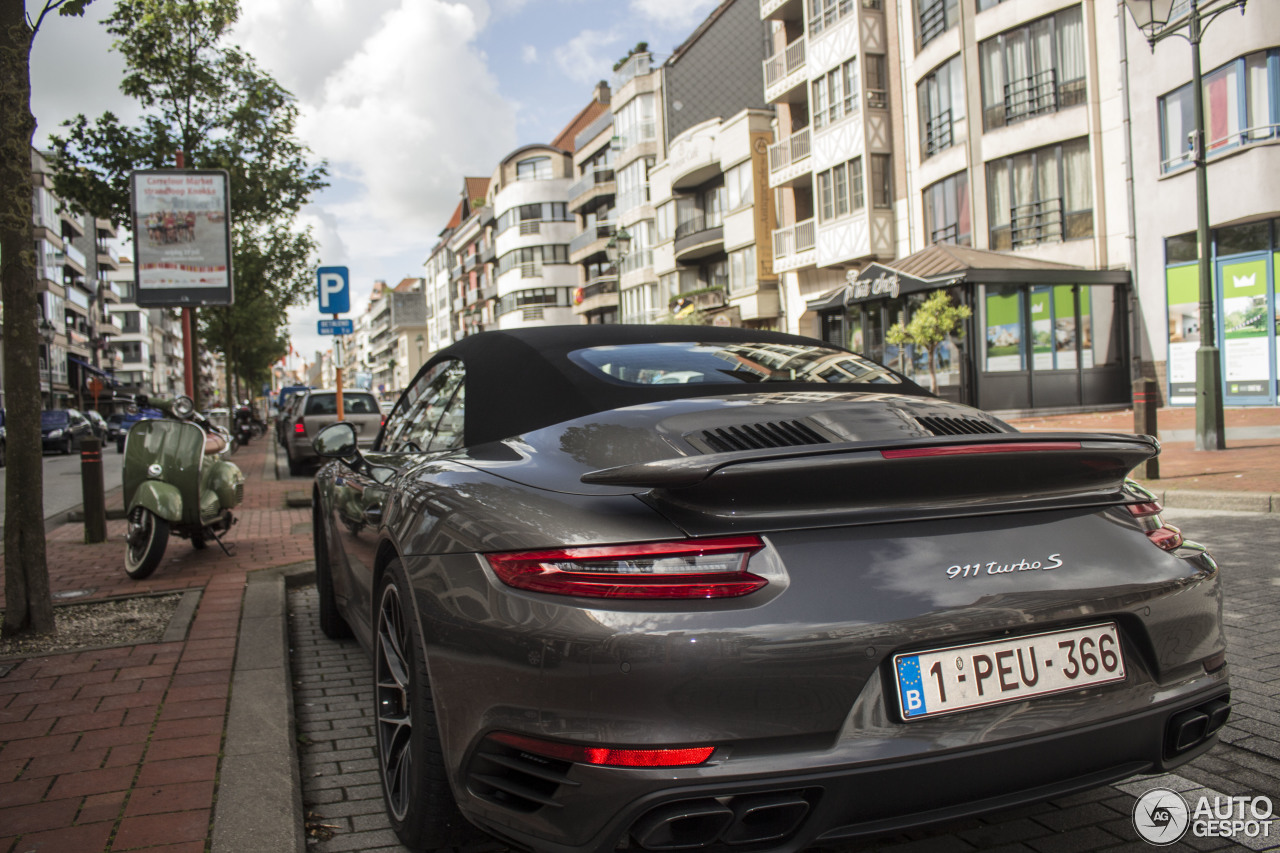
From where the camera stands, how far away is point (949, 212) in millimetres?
27141

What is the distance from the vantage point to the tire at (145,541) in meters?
6.55

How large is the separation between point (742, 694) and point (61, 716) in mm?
3021

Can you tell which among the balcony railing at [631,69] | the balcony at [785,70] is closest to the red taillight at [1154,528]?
the balcony at [785,70]

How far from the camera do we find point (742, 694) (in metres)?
1.80

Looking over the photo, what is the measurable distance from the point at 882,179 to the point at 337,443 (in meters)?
27.8

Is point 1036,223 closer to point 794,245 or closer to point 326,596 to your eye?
point 794,245

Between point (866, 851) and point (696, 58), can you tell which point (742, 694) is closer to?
point (866, 851)

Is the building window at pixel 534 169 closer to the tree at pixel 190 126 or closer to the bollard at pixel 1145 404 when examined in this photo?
the tree at pixel 190 126

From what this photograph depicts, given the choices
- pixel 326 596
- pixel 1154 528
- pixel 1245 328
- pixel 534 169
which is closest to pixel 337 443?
pixel 326 596

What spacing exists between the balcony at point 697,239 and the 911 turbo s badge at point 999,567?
123 feet

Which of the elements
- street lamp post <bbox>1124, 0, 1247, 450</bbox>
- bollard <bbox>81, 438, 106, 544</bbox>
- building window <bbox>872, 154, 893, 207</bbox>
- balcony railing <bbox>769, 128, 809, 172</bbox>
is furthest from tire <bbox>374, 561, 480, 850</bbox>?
balcony railing <bbox>769, 128, 809, 172</bbox>

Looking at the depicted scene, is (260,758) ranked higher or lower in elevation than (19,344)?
lower

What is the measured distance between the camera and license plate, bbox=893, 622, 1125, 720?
6.19 ft

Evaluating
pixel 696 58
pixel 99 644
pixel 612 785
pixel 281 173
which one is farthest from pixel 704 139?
pixel 612 785
